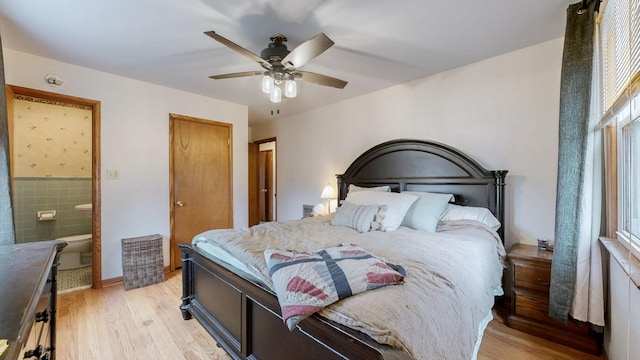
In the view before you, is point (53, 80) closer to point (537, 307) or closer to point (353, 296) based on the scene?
point (353, 296)

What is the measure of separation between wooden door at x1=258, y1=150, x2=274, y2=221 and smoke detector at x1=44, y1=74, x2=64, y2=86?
3.60 m

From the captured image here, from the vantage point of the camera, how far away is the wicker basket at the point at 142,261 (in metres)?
2.98

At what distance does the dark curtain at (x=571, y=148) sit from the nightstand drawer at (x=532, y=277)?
0.14 metres

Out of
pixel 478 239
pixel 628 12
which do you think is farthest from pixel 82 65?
pixel 628 12

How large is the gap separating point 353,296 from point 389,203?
1603mm

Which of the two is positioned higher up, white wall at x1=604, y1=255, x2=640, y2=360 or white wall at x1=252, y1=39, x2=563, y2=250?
white wall at x1=252, y1=39, x2=563, y2=250

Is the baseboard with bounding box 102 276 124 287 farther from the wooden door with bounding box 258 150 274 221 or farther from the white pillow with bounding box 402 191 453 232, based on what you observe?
the white pillow with bounding box 402 191 453 232

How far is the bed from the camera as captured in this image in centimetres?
96

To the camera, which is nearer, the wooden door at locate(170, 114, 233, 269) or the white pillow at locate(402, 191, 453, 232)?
the white pillow at locate(402, 191, 453, 232)

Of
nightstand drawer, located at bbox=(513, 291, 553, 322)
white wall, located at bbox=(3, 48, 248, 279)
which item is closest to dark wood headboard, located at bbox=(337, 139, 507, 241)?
nightstand drawer, located at bbox=(513, 291, 553, 322)

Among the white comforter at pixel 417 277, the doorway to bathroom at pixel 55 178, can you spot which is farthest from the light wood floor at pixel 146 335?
the doorway to bathroom at pixel 55 178

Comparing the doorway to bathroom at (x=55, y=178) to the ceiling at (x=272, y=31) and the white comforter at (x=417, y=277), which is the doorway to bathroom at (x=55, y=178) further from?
the white comforter at (x=417, y=277)

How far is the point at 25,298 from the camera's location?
0.83 metres

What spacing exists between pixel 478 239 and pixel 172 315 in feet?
8.68
